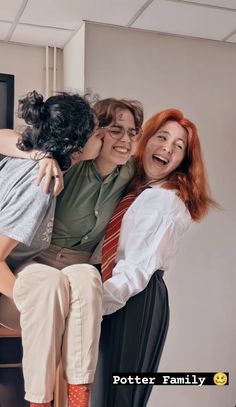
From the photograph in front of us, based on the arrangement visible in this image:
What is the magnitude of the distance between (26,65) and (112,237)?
2.75 ft

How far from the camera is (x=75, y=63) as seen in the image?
8.41ft

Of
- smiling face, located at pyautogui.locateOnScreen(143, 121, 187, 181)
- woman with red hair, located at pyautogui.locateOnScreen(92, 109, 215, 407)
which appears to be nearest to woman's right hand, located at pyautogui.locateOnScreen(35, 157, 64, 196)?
woman with red hair, located at pyautogui.locateOnScreen(92, 109, 215, 407)

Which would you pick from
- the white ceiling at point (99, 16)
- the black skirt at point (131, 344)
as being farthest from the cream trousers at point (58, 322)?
the white ceiling at point (99, 16)

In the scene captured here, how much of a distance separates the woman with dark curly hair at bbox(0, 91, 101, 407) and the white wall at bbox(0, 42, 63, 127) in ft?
0.95

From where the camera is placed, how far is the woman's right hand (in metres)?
2.13

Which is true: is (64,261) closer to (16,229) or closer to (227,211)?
(16,229)

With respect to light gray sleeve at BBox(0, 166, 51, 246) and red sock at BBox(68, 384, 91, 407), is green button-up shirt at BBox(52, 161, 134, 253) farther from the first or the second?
red sock at BBox(68, 384, 91, 407)

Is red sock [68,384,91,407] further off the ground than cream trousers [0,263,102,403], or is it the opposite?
cream trousers [0,263,102,403]

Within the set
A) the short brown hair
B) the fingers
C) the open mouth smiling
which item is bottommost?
the fingers

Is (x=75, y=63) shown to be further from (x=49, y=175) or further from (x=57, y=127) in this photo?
(x=49, y=175)

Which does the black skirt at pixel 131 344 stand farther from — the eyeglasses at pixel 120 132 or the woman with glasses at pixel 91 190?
the eyeglasses at pixel 120 132

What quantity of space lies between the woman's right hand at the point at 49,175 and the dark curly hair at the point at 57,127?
39mm

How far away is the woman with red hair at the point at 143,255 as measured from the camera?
230 centimetres

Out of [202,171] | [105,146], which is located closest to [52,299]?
[105,146]
